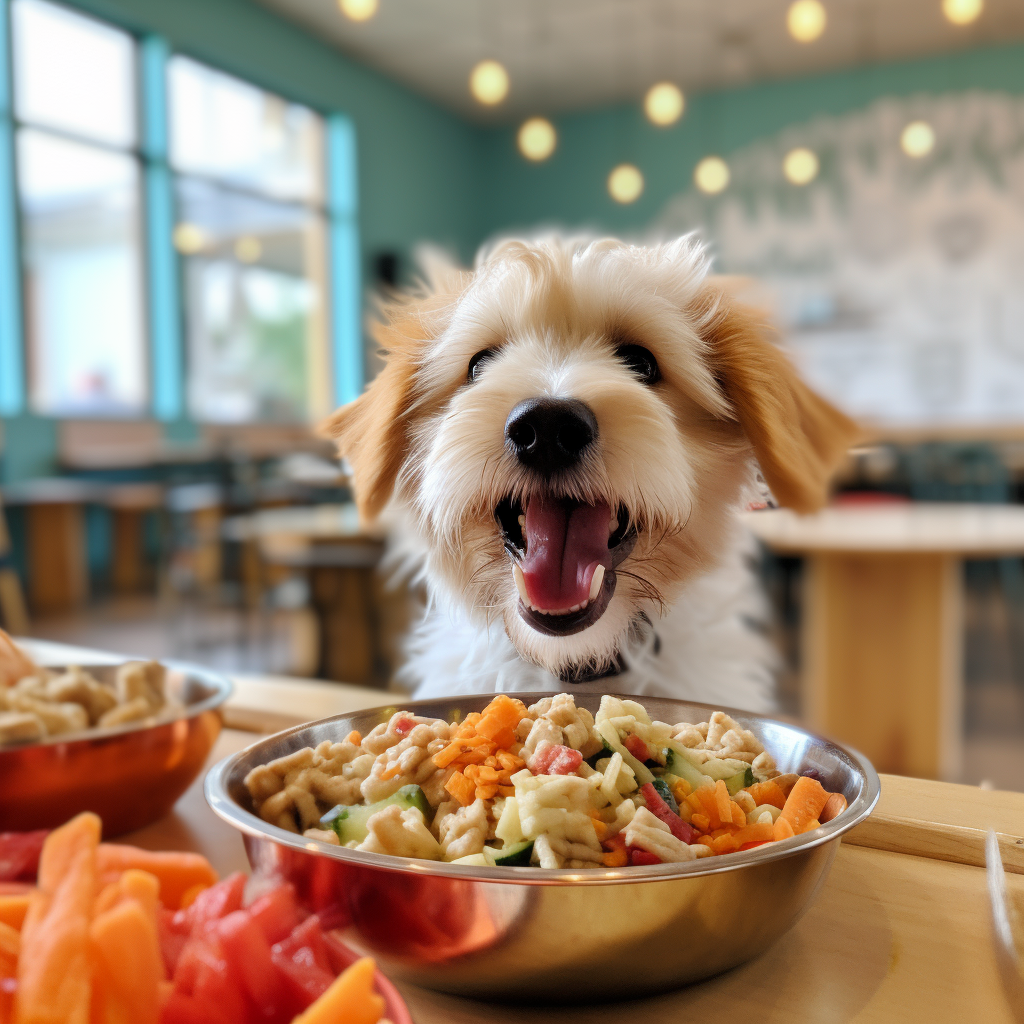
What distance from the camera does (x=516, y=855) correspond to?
1.79ft

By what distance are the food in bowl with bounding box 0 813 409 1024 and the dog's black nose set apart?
18.7 inches

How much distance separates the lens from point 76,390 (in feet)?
24.9

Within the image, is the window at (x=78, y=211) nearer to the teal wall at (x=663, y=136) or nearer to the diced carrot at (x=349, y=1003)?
the teal wall at (x=663, y=136)

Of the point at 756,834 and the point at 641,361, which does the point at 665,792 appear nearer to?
the point at 756,834

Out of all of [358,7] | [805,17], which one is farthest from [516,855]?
[805,17]

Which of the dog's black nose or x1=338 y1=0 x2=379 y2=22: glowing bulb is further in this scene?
x1=338 y1=0 x2=379 y2=22: glowing bulb

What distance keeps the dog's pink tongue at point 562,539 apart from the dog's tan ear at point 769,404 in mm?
202

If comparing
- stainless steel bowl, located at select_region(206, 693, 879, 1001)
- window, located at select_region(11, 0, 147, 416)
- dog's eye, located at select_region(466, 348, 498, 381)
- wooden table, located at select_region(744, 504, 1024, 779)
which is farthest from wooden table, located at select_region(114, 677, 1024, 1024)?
window, located at select_region(11, 0, 147, 416)

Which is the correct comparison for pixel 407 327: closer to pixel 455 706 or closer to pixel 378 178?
pixel 455 706

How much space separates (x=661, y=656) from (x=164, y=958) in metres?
0.71

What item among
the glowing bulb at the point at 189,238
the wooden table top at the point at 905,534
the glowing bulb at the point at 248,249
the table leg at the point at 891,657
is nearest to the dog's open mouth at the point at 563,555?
the wooden table top at the point at 905,534

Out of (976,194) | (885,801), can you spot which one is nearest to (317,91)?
(976,194)

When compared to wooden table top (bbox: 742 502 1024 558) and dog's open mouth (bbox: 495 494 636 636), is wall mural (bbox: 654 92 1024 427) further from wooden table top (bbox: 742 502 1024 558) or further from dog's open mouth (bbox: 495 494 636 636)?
dog's open mouth (bbox: 495 494 636 636)

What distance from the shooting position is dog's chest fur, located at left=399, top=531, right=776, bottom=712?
107 cm
